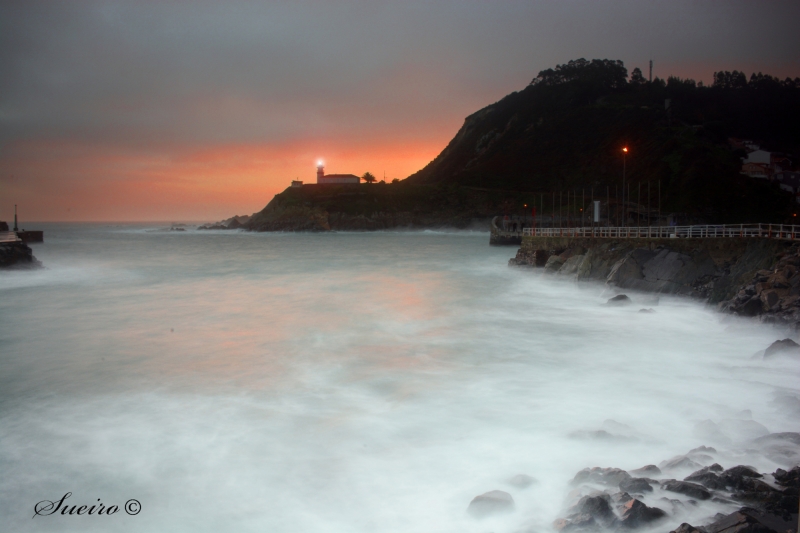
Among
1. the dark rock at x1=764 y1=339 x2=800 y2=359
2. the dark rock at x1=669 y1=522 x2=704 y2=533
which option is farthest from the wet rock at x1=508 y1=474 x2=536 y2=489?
the dark rock at x1=764 y1=339 x2=800 y2=359

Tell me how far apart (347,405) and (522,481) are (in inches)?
197

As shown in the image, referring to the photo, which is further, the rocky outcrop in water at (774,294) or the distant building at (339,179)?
the distant building at (339,179)

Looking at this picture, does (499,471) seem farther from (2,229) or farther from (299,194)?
(299,194)

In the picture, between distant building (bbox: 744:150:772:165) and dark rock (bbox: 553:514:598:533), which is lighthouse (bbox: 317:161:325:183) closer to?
distant building (bbox: 744:150:772:165)

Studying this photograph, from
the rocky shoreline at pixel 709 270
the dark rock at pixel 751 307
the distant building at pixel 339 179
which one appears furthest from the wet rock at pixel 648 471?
the distant building at pixel 339 179

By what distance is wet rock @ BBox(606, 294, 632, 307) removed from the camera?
933 inches

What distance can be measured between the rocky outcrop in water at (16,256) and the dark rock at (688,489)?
1859 inches

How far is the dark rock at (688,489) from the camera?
6.93m

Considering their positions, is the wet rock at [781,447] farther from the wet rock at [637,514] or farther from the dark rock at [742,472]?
the wet rock at [637,514]

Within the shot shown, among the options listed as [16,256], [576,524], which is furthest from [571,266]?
[16,256]

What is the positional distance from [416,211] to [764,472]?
129 m

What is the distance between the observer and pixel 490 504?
7312 mm

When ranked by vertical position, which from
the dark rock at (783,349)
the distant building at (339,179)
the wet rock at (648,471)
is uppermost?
the distant building at (339,179)

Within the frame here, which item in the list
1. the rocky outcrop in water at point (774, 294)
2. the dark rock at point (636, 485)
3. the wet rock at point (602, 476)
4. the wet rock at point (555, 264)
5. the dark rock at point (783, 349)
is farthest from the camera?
the wet rock at point (555, 264)
